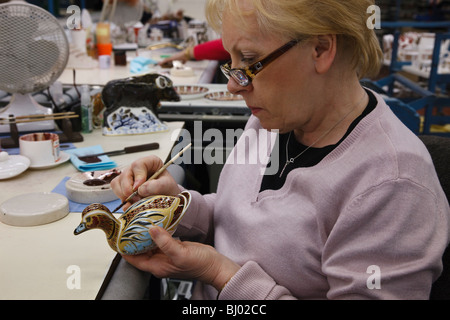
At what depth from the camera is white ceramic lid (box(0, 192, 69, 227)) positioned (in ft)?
3.70

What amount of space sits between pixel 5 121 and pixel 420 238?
5.02ft

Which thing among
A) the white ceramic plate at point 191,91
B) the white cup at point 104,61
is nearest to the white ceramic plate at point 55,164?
the white ceramic plate at point 191,91

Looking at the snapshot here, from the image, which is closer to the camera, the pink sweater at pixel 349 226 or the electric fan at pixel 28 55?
the pink sweater at pixel 349 226

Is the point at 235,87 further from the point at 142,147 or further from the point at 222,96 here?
the point at 222,96

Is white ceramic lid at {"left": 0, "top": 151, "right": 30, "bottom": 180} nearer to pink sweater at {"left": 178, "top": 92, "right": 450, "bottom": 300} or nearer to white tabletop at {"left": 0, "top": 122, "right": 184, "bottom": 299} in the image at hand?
white tabletop at {"left": 0, "top": 122, "right": 184, "bottom": 299}

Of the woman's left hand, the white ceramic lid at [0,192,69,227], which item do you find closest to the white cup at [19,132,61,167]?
the white ceramic lid at [0,192,69,227]

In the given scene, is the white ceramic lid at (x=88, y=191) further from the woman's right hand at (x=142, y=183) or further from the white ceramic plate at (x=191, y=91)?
the white ceramic plate at (x=191, y=91)

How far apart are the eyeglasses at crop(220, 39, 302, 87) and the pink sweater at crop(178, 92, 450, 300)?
0.21 meters

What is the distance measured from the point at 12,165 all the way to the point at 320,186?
103cm

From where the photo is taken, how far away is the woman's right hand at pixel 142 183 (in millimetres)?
1065

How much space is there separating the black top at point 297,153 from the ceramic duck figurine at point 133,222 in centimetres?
24

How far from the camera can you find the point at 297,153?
41.9 inches

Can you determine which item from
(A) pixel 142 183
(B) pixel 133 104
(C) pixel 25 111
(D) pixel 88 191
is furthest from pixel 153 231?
(C) pixel 25 111
